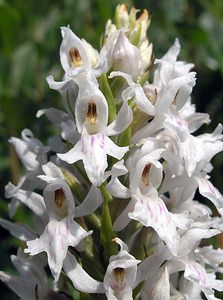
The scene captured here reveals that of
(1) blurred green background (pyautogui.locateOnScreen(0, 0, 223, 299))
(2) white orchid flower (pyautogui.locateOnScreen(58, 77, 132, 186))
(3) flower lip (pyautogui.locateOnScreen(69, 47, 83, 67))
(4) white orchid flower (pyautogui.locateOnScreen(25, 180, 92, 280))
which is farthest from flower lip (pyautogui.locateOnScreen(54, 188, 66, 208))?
(1) blurred green background (pyautogui.locateOnScreen(0, 0, 223, 299))

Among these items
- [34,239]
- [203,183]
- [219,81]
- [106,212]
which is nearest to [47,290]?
[34,239]

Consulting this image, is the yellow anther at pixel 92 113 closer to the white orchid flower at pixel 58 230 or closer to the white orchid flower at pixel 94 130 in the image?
the white orchid flower at pixel 94 130

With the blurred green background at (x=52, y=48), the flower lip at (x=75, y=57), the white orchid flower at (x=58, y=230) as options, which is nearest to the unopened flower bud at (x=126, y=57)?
the flower lip at (x=75, y=57)

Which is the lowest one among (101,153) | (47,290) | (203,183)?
(47,290)

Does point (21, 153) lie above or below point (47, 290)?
above

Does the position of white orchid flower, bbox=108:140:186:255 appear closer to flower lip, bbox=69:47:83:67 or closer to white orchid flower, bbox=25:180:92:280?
white orchid flower, bbox=25:180:92:280

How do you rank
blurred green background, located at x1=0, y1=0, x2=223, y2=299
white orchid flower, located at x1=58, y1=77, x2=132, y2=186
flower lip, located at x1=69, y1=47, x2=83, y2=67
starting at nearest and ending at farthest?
white orchid flower, located at x1=58, y1=77, x2=132, y2=186, flower lip, located at x1=69, y1=47, x2=83, y2=67, blurred green background, located at x1=0, y1=0, x2=223, y2=299

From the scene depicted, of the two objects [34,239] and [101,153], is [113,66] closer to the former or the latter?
[101,153]

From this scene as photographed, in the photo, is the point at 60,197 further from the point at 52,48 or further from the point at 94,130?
the point at 52,48
